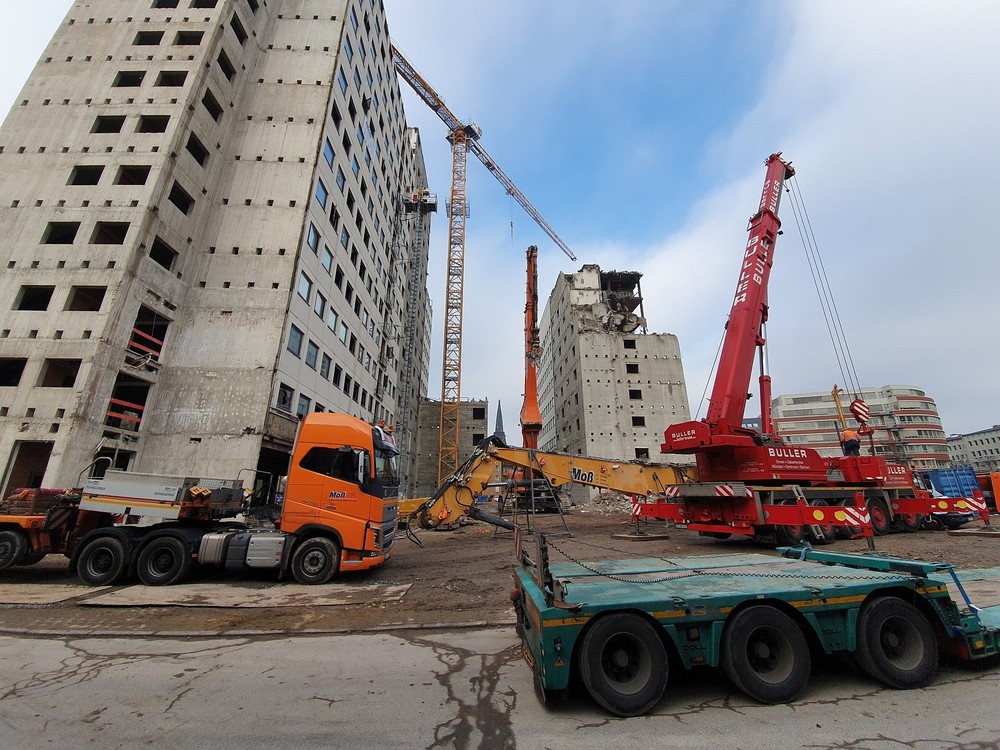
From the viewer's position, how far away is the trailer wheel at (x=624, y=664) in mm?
3771

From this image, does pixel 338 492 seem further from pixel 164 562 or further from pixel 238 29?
pixel 238 29

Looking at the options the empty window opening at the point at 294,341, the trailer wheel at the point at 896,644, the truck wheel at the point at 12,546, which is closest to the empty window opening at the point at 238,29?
the empty window opening at the point at 294,341

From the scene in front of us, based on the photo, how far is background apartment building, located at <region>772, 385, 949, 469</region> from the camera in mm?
80125

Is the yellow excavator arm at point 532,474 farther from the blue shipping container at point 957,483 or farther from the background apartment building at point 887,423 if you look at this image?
the background apartment building at point 887,423

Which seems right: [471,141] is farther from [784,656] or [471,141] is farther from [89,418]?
[784,656]

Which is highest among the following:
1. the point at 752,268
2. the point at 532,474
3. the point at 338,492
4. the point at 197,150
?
the point at 197,150

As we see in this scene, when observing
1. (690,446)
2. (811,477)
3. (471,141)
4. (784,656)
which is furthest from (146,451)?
(471,141)

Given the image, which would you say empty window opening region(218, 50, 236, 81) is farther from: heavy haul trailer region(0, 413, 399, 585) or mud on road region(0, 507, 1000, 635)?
mud on road region(0, 507, 1000, 635)

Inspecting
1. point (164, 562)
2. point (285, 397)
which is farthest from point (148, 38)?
point (164, 562)

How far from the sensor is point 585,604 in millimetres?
3869

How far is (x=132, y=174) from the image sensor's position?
72.2 ft

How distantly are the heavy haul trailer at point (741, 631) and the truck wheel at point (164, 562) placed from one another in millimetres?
8726

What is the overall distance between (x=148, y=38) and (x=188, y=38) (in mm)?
2175

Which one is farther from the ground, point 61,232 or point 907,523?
point 61,232
